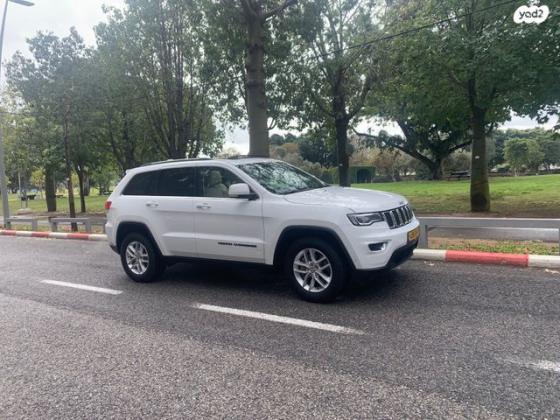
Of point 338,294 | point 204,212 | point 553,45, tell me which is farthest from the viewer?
point 553,45

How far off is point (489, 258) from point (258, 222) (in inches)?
157

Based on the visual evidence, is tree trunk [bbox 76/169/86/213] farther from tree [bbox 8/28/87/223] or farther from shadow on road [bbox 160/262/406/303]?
shadow on road [bbox 160/262/406/303]

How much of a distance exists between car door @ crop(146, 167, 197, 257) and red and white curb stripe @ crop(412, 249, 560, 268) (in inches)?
160

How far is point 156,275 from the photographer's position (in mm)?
6770

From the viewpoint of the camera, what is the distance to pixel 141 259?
684 centimetres

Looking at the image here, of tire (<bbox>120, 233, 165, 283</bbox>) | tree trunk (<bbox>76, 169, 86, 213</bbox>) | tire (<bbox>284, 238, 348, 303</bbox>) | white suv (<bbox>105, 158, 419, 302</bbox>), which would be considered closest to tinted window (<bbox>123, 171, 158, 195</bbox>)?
white suv (<bbox>105, 158, 419, 302</bbox>)

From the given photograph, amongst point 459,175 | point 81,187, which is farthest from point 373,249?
point 459,175

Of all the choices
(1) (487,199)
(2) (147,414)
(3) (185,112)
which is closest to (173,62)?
(3) (185,112)

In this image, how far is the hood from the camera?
16.6 ft

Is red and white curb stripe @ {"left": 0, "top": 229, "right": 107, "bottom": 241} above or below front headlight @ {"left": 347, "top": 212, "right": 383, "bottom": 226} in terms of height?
below

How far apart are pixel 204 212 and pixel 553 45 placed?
10.5 meters

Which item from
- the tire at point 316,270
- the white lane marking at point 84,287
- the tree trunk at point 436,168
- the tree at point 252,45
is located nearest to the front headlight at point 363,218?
the tire at point 316,270

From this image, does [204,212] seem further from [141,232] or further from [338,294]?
[338,294]

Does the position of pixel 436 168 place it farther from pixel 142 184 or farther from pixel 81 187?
pixel 142 184
